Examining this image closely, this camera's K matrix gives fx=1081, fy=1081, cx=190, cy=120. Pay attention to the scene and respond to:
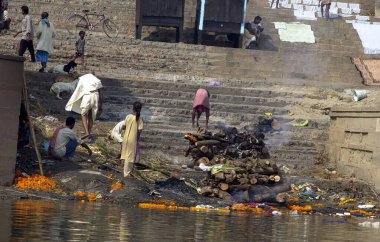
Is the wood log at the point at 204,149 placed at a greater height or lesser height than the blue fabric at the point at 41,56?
lesser

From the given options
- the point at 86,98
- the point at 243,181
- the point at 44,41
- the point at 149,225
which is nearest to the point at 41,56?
the point at 44,41

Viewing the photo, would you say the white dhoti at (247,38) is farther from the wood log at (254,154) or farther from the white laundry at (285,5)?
the wood log at (254,154)

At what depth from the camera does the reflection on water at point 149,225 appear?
11.3 metres

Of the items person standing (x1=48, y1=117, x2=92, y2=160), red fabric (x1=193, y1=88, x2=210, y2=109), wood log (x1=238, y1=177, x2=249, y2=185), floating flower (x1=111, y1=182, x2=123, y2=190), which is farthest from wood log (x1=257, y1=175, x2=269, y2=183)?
red fabric (x1=193, y1=88, x2=210, y2=109)

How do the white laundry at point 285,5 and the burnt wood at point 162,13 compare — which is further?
the white laundry at point 285,5

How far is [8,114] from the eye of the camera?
1578 centimetres

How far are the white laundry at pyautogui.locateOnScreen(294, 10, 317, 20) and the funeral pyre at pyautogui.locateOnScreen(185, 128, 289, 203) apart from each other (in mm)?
16879

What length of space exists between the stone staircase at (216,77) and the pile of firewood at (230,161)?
40.1 inches

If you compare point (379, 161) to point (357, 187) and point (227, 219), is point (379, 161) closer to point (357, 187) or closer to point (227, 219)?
point (357, 187)

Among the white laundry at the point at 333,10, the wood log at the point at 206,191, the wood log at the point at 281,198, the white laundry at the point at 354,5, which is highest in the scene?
the white laundry at the point at 354,5

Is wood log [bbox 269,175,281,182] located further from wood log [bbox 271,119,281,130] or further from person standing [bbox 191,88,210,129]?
wood log [bbox 271,119,281,130]

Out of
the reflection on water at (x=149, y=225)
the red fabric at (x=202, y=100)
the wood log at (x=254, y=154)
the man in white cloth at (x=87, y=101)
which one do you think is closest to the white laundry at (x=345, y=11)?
the red fabric at (x=202, y=100)

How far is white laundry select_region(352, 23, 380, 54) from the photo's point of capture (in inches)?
1315

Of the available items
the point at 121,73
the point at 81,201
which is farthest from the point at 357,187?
the point at 121,73
